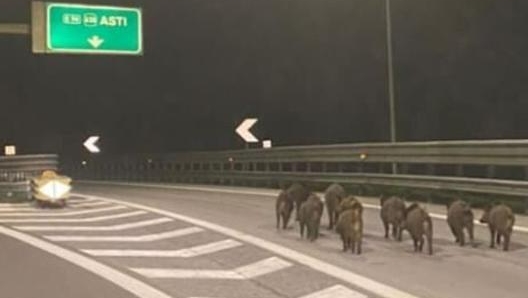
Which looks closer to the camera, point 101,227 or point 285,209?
point 285,209

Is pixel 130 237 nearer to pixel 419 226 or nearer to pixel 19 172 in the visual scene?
pixel 419 226

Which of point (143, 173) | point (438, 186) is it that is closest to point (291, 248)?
point (438, 186)

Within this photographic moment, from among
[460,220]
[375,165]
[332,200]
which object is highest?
[375,165]

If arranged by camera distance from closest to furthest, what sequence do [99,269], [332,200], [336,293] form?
[336,293] < [99,269] < [332,200]

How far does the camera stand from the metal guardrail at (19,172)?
2284cm

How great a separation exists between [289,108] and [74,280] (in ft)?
180

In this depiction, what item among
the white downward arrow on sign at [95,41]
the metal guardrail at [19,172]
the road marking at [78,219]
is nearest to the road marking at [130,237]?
the road marking at [78,219]

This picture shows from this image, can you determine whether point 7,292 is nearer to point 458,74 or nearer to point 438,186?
point 438,186

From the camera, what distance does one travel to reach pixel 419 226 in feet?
40.7

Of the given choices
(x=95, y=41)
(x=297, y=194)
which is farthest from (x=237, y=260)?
(x=95, y=41)

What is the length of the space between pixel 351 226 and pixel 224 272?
5.82ft

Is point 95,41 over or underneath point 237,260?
over

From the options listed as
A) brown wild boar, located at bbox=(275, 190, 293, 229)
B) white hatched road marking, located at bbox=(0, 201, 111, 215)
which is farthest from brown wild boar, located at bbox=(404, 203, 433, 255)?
white hatched road marking, located at bbox=(0, 201, 111, 215)

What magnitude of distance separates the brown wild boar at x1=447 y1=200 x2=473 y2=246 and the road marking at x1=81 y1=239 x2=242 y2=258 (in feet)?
8.61
